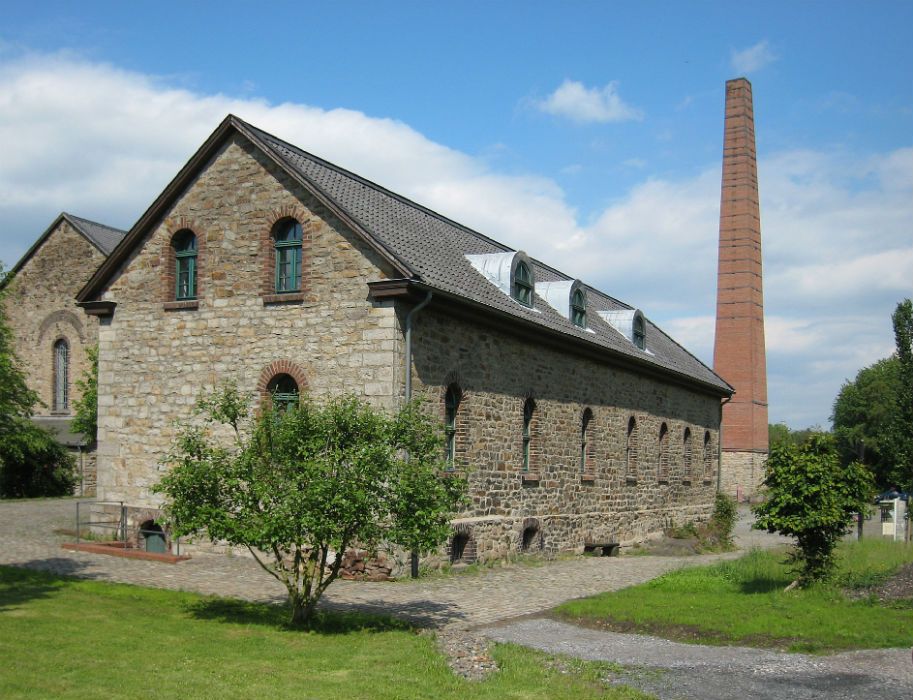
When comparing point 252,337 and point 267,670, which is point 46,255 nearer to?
point 252,337

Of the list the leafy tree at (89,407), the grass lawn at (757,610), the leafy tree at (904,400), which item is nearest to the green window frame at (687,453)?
the leafy tree at (904,400)

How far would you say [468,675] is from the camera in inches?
367

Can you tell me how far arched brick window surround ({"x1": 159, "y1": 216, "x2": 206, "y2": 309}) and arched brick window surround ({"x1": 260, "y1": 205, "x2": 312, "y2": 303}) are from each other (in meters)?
1.54

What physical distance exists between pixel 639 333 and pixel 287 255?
49.5 ft

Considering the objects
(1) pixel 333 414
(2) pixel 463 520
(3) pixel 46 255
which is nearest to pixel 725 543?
(2) pixel 463 520

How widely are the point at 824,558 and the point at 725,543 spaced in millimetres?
13232

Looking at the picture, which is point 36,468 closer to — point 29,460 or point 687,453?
point 29,460

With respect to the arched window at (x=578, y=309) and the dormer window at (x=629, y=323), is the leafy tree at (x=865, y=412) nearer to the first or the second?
the dormer window at (x=629, y=323)

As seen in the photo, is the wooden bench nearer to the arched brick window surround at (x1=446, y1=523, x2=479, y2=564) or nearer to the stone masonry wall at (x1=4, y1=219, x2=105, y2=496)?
the arched brick window surround at (x1=446, y1=523, x2=479, y2=564)

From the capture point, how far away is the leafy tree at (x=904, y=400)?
24516 mm

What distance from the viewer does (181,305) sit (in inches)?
722

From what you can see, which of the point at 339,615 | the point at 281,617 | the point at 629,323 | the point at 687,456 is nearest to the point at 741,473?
the point at 687,456

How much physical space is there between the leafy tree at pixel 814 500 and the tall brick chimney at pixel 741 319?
37.4 metres

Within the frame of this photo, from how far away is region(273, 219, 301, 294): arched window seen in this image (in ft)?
56.7
